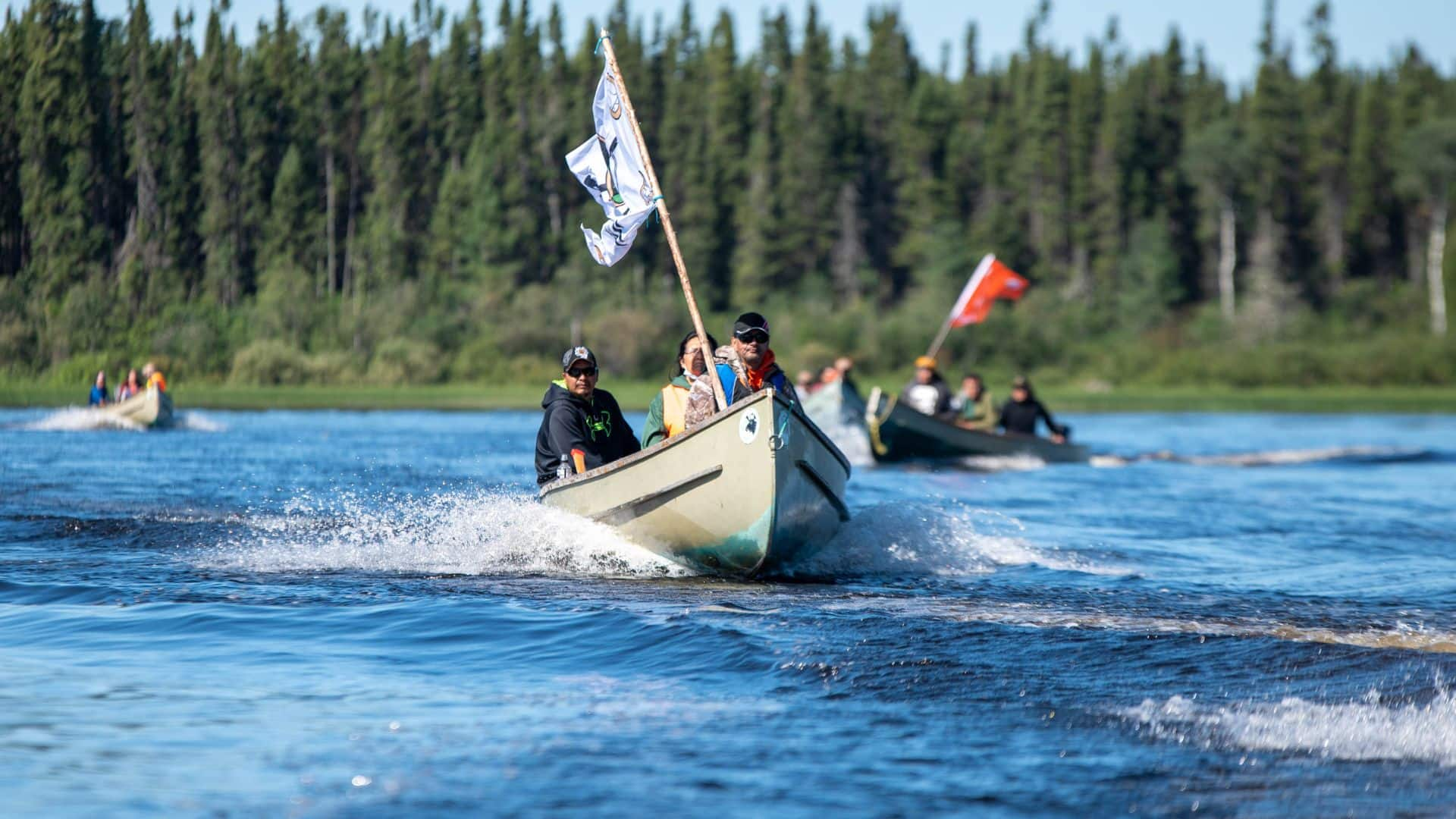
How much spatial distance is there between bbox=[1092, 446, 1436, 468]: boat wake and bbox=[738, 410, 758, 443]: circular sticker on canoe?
1524 cm

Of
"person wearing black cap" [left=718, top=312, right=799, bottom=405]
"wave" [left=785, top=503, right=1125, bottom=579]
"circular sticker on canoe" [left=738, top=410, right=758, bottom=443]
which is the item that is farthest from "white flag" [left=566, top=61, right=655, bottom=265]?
"wave" [left=785, top=503, right=1125, bottom=579]

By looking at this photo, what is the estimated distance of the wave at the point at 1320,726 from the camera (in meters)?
6.59

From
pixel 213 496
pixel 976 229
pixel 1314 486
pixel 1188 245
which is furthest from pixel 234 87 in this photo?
pixel 1188 245

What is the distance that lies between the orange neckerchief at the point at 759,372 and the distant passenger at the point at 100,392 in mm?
19819

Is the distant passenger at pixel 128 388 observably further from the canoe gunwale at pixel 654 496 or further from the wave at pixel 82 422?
Result: the canoe gunwale at pixel 654 496

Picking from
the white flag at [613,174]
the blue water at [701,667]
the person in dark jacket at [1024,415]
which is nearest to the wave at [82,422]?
the blue water at [701,667]

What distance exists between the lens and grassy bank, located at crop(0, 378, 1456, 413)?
34.5 metres

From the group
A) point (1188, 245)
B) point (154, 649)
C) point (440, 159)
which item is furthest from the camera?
point (1188, 245)

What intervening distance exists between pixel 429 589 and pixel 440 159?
33.0m

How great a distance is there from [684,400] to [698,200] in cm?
6178

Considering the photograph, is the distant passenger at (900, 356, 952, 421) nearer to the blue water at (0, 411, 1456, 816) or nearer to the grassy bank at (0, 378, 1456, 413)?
the blue water at (0, 411, 1456, 816)

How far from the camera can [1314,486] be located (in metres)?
21.8

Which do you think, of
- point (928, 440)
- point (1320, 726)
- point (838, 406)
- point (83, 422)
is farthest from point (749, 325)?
point (83, 422)

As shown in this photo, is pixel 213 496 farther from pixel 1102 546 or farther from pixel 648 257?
pixel 648 257
